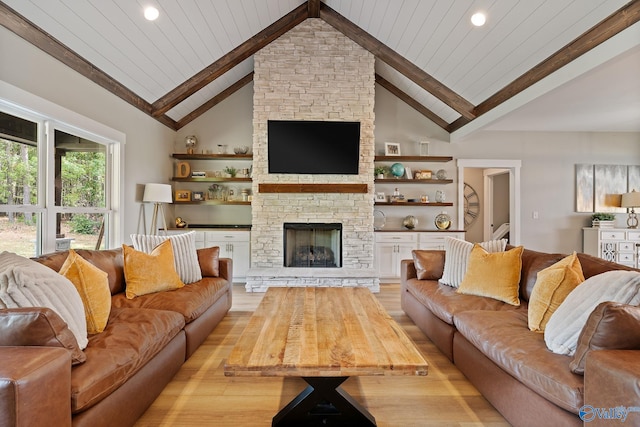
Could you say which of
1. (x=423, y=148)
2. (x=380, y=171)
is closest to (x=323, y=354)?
(x=380, y=171)

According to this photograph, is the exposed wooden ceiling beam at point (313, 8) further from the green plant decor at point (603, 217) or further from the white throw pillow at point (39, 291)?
the green plant decor at point (603, 217)

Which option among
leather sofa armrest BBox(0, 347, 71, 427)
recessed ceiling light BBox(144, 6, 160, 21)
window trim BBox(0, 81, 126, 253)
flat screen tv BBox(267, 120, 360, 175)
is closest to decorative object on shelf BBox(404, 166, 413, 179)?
flat screen tv BBox(267, 120, 360, 175)

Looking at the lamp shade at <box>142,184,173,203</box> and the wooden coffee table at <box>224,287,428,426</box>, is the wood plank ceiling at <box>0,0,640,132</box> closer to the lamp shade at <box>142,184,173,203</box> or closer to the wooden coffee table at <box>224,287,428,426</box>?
the lamp shade at <box>142,184,173,203</box>

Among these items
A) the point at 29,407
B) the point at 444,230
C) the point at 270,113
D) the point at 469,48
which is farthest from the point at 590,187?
the point at 29,407

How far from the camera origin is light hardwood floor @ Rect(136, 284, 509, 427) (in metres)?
1.67

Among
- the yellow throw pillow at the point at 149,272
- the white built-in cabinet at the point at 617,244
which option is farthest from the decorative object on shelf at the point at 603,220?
the yellow throw pillow at the point at 149,272

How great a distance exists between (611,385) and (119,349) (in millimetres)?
2019

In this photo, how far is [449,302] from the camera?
2.41m

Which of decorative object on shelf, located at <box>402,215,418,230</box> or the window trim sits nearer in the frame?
the window trim

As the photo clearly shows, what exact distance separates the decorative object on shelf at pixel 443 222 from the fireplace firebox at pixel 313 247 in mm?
1741

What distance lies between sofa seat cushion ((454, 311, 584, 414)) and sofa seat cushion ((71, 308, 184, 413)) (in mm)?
1834

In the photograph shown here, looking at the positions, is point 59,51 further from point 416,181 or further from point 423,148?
point 423,148

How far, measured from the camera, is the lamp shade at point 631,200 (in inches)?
198

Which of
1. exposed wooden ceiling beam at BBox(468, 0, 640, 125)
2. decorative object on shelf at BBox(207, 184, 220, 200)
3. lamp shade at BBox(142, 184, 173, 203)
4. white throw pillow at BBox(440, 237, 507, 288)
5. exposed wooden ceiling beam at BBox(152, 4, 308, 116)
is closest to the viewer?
exposed wooden ceiling beam at BBox(468, 0, 640, 125)
